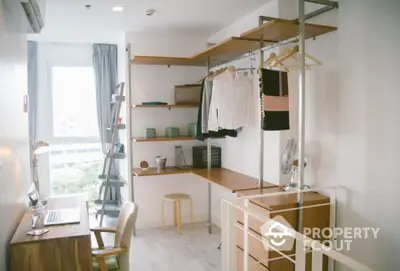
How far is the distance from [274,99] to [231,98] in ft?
2.69

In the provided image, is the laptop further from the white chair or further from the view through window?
the view through window

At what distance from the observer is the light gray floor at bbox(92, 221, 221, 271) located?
369cm

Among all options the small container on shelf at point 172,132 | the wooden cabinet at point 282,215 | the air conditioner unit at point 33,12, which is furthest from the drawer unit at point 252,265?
the air conditioner unit at point 33,12

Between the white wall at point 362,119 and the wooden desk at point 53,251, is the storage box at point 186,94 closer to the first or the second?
the white wall at point 362,119

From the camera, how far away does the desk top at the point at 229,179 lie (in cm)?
359

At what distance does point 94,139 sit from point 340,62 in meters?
4.15

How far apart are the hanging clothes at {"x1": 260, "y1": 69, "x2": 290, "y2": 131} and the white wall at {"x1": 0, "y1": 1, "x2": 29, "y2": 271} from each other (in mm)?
1908

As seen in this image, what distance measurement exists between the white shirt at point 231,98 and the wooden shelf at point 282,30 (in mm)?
653

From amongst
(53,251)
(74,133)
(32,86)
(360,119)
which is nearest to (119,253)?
(53,251)

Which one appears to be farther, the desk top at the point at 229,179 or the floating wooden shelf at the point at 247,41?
the desk top at the point at 229,179

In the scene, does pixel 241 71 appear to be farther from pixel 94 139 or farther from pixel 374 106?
pixel 94 139

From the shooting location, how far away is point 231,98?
148 inches

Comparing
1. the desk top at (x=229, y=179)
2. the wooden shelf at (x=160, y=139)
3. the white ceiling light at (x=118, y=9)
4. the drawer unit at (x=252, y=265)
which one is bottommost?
the drawer unit at (x=252, y=265)

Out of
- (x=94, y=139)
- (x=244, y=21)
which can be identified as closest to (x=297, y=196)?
(x=244, y=21)
